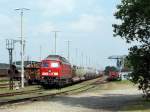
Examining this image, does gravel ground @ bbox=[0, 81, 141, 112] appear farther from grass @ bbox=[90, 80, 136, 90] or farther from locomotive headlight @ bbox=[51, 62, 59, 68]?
grass @ bbox=[90, 80, 136, 90]

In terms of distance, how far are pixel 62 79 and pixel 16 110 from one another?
32095mm

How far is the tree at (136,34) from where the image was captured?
92.8ft

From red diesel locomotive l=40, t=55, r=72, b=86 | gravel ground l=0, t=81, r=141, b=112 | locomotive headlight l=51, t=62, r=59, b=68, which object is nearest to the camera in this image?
gravel ground l=0, t=81, r=141, b=112

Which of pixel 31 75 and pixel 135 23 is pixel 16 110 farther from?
pixel 31 75

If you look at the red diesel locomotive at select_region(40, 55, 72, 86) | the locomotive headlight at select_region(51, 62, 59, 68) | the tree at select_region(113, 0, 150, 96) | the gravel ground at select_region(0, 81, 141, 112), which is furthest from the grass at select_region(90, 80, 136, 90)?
the tree at select_region(113, 0, 150, 96)

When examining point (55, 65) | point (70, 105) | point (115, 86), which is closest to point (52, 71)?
point (55, 65)

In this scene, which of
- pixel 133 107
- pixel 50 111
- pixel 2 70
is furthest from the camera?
pixel 2 70

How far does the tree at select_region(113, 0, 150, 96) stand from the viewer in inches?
1113

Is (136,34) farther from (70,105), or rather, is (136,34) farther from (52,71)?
(52,71)

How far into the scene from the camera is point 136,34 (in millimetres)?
28875

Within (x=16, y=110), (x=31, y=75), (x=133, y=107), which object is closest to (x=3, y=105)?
(x=16, y=110)

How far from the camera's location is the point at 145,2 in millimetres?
26891

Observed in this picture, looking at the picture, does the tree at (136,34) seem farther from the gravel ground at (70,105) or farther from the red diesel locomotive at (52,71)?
the red diesel locomotive at (52,71)

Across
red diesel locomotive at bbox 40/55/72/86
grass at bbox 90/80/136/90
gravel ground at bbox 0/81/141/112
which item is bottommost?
gravel ground at bbox 0/81/141/112
